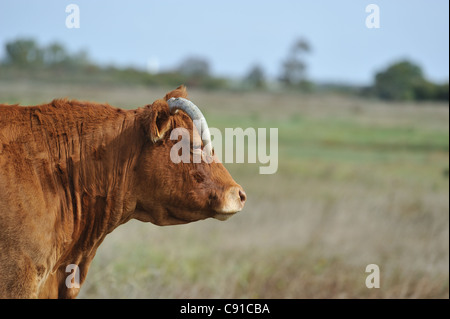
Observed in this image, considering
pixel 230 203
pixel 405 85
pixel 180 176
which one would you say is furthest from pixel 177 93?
pixel 405 85

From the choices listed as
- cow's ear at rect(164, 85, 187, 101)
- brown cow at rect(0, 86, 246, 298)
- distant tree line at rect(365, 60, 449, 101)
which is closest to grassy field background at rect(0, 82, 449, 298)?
distant tree line at rect(365, 60, 449, 101)

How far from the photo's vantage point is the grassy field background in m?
9.59

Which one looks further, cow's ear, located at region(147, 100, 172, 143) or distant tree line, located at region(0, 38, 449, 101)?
distant tree line, located at region(0, 38, 449, 101)

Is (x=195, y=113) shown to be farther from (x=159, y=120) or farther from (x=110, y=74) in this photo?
(x=110, y=74)

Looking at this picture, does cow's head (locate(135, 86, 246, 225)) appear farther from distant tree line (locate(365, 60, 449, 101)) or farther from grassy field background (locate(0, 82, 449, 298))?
distant tree line (locate(365, 60, 449, 101))

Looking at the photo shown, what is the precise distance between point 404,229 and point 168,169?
10.9m

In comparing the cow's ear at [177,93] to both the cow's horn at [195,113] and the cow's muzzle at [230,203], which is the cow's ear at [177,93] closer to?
the cow's horn at [195,113]

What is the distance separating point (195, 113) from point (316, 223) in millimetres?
12162

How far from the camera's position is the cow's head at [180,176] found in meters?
4.05

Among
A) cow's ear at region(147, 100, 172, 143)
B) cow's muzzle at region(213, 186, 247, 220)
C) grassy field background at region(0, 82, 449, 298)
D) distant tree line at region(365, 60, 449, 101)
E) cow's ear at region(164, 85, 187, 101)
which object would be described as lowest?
grassy field background at region(0, 82, 449, 298)

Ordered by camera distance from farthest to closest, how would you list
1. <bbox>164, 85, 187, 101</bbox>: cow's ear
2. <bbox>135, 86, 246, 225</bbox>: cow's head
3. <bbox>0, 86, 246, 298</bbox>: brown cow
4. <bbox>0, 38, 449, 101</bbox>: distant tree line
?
<bbox>0, 38, 449, 101</bbox>: distant tree line → <bbox>164, 85, 187, 101</bbox>: cow's ear → <bbox>135, 86, 246, 225</bbox>: cow's head → <bbox>0, 86, 246, 298</bbox>: brown cow

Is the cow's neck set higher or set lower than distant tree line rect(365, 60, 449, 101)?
lower

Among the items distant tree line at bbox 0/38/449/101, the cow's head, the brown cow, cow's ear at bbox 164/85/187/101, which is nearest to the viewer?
the brown cow
